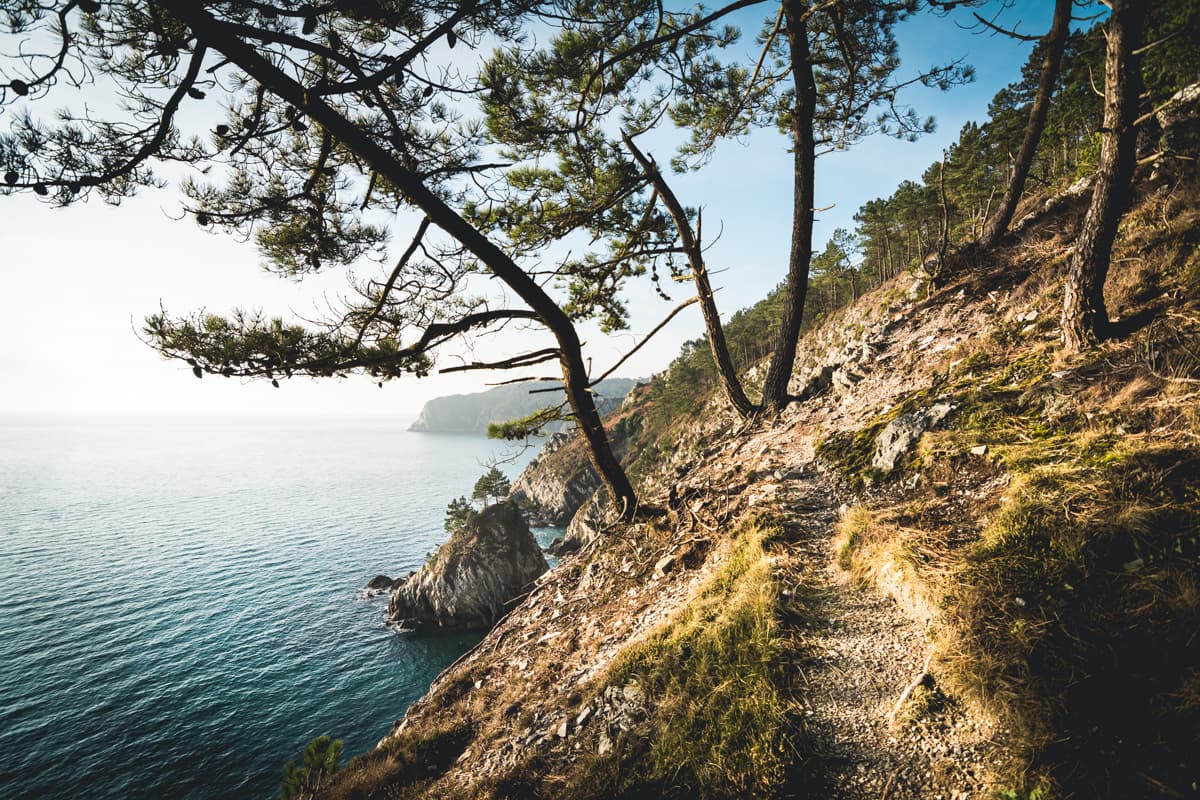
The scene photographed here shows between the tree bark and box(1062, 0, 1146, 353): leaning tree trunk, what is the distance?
5.22m

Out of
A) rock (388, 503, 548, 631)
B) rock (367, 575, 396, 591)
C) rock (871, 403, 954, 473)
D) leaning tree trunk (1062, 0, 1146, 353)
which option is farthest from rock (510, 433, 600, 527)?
leaning tree trunk (1062, 0, 1146, 353)

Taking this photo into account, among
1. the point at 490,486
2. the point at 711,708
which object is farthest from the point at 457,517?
the point at 711,708

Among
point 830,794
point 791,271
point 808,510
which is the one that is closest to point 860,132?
point 791,271

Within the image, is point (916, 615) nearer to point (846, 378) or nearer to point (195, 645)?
point (846, 378)

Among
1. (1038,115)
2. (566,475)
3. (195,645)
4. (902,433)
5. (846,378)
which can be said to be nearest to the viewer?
(902,433)

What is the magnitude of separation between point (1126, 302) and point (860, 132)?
12.5 ft

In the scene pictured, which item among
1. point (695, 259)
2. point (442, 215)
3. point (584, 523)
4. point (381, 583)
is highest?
point (442, 215)

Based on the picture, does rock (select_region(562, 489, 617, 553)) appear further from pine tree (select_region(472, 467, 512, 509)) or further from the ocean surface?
the ocean surface

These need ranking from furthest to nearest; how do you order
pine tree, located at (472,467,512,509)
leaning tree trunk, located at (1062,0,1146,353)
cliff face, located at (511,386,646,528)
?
1. cliff face, located at (511,386,646,528)
2. pine tree, located at (472,467,512,509)
3. leaning tree trunk, located at (1062,0,1146,353)

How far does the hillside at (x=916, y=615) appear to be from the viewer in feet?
6.68

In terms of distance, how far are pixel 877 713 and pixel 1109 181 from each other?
5.84 meters

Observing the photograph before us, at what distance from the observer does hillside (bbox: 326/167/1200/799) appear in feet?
6.68

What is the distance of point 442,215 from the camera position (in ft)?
12.2

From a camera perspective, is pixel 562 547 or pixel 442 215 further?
pixel 562 547
